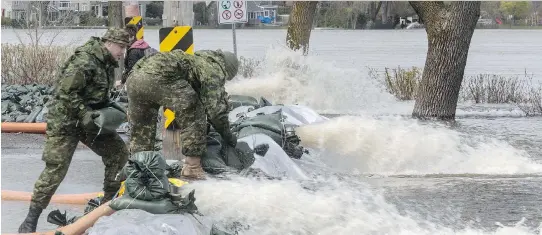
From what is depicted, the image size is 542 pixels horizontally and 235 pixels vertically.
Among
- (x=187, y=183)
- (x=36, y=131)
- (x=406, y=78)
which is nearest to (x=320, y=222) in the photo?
(x=187, y=183)

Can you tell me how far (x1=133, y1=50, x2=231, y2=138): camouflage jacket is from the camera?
705cm

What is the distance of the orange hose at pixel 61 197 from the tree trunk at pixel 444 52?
7734mm

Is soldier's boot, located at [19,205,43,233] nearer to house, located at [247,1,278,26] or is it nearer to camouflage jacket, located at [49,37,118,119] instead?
camouflage jacket, located at [49,37,118,119]

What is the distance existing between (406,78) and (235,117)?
840 cm

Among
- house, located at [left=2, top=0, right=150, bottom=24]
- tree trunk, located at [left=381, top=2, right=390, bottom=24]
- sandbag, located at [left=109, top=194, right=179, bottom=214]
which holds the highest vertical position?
house, located at [left=2, top=0, right=150, bottom=24]

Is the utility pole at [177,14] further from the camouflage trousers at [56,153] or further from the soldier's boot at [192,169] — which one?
the camouflage trousers at [56,153]

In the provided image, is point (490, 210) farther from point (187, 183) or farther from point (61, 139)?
point (61, 139)

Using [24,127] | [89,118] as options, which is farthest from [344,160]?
[24,127]

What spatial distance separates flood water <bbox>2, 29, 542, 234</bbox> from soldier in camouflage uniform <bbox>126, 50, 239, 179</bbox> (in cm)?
39

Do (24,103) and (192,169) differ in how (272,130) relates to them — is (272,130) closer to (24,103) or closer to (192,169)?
(192,169)

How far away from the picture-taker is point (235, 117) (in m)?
11.1

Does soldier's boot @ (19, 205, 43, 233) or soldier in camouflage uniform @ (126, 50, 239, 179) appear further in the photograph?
soldier in camouflage uniform @ (126, 50, 239, 179)

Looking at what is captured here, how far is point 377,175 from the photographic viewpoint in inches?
387

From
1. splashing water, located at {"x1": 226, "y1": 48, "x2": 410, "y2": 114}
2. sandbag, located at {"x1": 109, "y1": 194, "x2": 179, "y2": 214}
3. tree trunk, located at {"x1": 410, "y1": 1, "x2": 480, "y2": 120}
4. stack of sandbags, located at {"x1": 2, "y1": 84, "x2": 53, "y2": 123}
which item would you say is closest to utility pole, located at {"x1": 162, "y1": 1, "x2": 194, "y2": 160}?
→ sandbag, located at {"x1": 109, "y1": 194, "x2": 179, "y2": 214}
